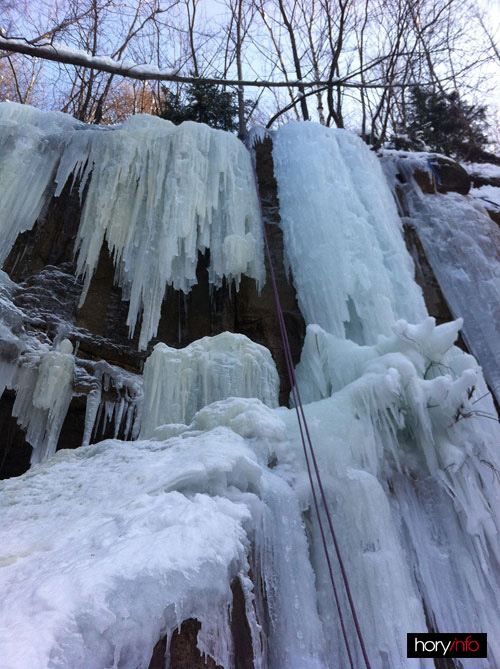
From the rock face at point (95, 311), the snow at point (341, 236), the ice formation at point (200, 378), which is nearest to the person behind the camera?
the ice formation at point (200, 378)

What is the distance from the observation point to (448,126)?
10.1 m

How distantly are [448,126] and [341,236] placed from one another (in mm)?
5917

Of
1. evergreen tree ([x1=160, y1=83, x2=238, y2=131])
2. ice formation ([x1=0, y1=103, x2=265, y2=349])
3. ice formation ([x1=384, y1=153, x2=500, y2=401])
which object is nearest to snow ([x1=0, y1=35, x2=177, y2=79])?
ice formation ([x1=0, y1=103, x2=265, y2=349])

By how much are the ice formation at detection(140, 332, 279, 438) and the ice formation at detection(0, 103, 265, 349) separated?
772 millimetres

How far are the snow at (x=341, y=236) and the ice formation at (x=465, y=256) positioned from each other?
0.56 m

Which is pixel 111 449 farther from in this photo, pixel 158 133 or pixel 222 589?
pixel 158 133

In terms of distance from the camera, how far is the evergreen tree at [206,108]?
9.12m

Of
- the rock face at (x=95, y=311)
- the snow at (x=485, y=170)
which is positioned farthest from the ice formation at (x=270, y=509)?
the snow at (x=485, y=170)

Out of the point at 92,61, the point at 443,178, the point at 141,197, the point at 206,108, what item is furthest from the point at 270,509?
the point at 206,108

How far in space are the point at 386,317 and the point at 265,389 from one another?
1537mm

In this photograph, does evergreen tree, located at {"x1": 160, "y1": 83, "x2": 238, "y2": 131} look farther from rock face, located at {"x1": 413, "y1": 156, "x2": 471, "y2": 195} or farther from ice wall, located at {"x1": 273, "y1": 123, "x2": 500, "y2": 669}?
ice wall, located at {"x1": 273, "y1": 123, "x2": 500, "y2": 669}

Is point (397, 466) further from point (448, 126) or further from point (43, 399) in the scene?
point (448, 126)

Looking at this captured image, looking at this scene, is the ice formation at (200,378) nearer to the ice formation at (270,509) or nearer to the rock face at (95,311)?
the ice formation at (270,509)

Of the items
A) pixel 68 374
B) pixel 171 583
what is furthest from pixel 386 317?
pixel 171 583
